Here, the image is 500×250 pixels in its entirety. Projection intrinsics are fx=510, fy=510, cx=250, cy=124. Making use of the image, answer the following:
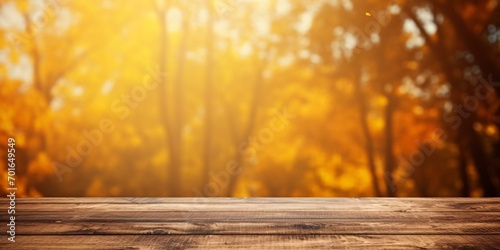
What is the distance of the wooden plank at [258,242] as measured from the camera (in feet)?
5.59

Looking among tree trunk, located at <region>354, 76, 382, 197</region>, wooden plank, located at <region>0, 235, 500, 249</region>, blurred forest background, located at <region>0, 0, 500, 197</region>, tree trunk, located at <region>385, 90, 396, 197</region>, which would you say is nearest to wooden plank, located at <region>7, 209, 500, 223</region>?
wooden plank, located at <region>0, 235, 500, 249</region>

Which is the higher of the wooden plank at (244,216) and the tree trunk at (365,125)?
the wooden plank at (244,216)

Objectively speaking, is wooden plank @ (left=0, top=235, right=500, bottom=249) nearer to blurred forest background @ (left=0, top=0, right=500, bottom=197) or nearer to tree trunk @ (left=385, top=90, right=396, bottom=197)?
blurred forest background @ (left=0, top=0, right=500, bottom=197)

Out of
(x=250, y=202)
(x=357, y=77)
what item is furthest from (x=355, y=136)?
(x=250, y=202)

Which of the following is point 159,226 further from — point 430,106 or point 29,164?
point 430,106

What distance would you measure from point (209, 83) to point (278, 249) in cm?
1111

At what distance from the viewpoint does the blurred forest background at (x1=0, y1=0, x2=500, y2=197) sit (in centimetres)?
1130

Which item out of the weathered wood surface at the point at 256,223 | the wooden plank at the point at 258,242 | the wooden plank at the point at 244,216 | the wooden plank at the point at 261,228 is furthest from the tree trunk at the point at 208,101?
the wooden plank at the point at 258,242

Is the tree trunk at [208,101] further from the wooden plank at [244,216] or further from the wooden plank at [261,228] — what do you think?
the wooden plank at [261,228]

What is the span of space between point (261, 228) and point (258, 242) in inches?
8.4

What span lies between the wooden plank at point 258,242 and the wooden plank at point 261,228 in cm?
6

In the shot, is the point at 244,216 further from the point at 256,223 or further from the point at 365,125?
the point at 365,125

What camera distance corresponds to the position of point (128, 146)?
16750mm

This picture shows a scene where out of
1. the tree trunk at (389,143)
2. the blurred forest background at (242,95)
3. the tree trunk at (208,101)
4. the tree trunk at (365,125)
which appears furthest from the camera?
the tree trunk at (365,125)
